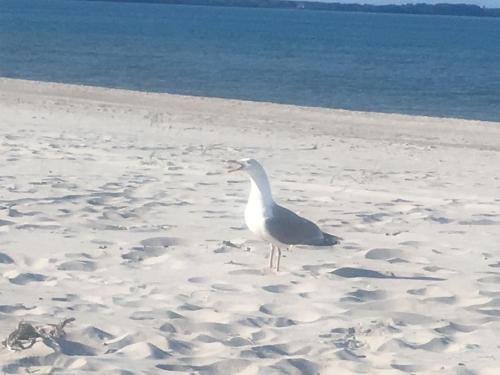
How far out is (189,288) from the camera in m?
6.55

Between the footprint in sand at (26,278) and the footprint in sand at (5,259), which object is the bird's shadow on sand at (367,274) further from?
the footprint in sand at (5,259)

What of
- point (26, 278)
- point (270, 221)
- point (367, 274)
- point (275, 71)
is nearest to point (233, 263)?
point (270, 221)

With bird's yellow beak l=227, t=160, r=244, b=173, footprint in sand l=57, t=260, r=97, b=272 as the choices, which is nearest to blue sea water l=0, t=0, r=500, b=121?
bird's yellow beak l=227, t=160, r=244, b=173

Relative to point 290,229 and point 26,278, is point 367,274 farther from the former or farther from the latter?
point 26,278

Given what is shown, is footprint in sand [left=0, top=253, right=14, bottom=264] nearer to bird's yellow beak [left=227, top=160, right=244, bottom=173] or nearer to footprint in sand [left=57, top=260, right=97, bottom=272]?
footprint in sand [left=57, top=260, right=97, bottom=272]

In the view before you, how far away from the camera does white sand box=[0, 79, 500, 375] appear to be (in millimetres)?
5312

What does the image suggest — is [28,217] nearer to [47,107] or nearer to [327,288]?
[327,288]

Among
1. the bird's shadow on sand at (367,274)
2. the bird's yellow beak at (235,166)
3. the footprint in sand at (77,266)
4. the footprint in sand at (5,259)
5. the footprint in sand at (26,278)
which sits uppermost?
the bird's yellow beak at (235,166)

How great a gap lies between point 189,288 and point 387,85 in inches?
1448

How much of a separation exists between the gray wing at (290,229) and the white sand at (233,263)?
0.21 meters

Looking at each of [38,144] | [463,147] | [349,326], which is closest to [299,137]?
[463,147]

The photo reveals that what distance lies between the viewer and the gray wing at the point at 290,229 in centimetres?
695

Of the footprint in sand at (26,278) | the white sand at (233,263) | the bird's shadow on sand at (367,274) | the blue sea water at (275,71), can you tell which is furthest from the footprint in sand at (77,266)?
the blue sea water at (275,71)

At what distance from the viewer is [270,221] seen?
694 centimetres
